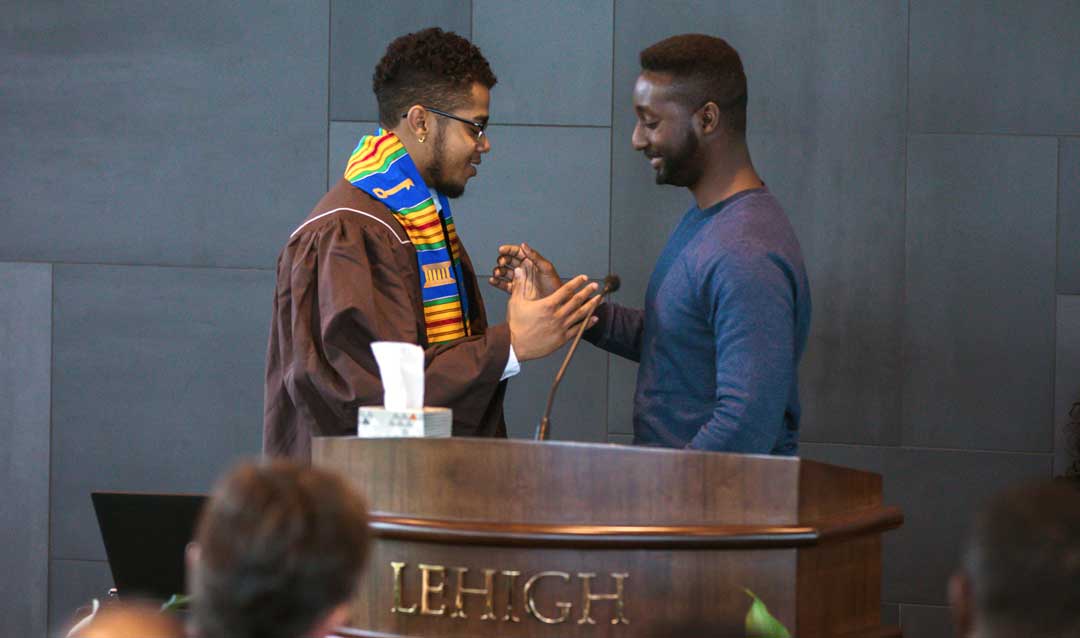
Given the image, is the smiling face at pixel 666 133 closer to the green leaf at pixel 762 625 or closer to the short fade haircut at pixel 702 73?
the short fade haircut at pixel 702 73

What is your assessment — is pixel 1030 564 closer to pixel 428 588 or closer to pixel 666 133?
pixel 428 588

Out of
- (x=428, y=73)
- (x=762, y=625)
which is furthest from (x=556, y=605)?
(x=428, y=73)

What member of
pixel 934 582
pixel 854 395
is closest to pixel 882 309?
pixel 854 395

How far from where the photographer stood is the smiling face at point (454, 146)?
127 inches

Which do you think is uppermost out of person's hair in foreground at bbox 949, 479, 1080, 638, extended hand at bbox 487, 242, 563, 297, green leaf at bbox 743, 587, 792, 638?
extended hand at bbox 487, 242, 563, 297

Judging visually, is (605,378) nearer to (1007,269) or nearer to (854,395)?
(854,395)

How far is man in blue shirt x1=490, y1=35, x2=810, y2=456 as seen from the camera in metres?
2.60

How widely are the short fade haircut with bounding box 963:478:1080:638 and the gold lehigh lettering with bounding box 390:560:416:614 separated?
3.50ft

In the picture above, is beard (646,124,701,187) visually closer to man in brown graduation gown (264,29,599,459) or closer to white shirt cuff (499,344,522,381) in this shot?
man in brown graduation gown (264,29,599,459)

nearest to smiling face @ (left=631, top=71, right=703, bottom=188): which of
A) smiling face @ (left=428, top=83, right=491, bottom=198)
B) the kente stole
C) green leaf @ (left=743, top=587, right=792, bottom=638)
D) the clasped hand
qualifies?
the clasped hand

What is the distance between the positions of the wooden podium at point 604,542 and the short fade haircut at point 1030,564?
0.73 metres

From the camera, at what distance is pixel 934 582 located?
395cm

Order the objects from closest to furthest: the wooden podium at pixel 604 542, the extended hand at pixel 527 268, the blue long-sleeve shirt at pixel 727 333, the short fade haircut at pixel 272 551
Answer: the short fade haircut at pixel 272 551, the wooden podium at pixel 604 542, the blue long-sleeve shirt at pixel 727 333, the extended hand at pixel 527 268

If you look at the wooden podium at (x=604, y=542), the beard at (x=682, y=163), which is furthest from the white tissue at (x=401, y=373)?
the beard at (x=682, y=163)
